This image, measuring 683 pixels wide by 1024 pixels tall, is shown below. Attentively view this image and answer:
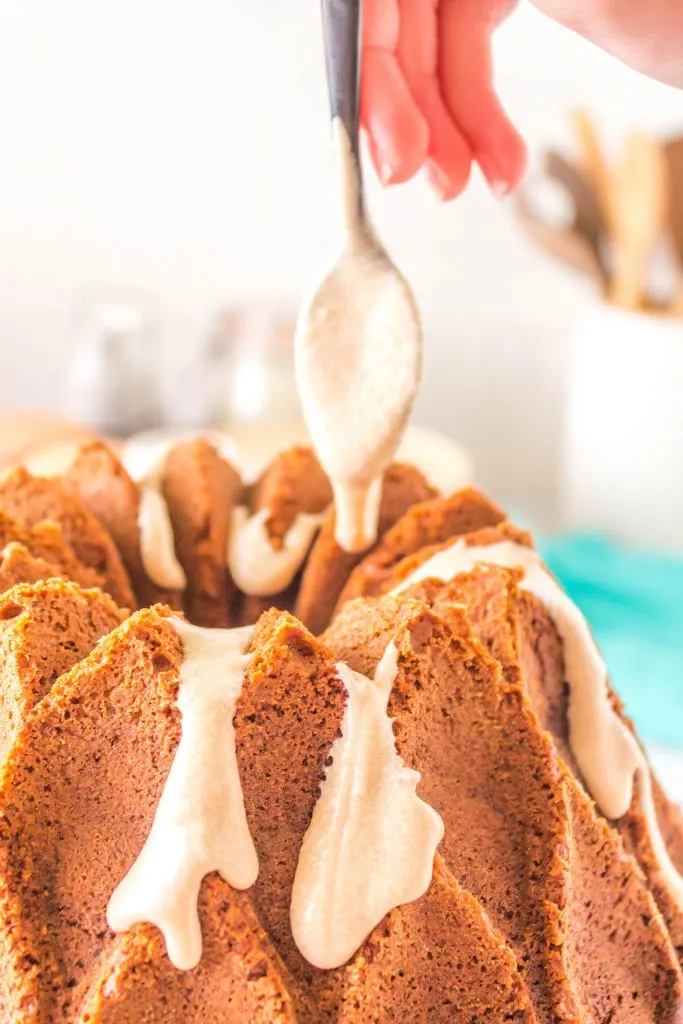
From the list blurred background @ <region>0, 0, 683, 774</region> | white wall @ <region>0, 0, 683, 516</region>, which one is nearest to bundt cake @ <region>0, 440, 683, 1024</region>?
blurred background @ <region>0, 0, 683, 774</region>

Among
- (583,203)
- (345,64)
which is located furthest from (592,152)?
(345,64)

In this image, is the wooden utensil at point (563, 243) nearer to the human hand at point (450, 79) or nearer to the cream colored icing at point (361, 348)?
the human hand at point (450, 79)

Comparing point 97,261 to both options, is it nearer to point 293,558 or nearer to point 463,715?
point 293,558

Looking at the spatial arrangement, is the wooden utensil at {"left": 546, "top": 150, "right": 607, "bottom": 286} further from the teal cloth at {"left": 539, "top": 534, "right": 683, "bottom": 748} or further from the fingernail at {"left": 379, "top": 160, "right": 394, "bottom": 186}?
the fingernail at {"left": 379, "top": 160, "right": 394, "bottom": 186}

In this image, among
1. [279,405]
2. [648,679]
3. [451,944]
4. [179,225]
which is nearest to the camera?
[451,944]

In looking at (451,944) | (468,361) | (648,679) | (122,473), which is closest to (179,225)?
(468,361)

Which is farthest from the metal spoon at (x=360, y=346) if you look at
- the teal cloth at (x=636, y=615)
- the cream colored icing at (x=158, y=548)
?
the teal cloth at (x=636, y=615)
